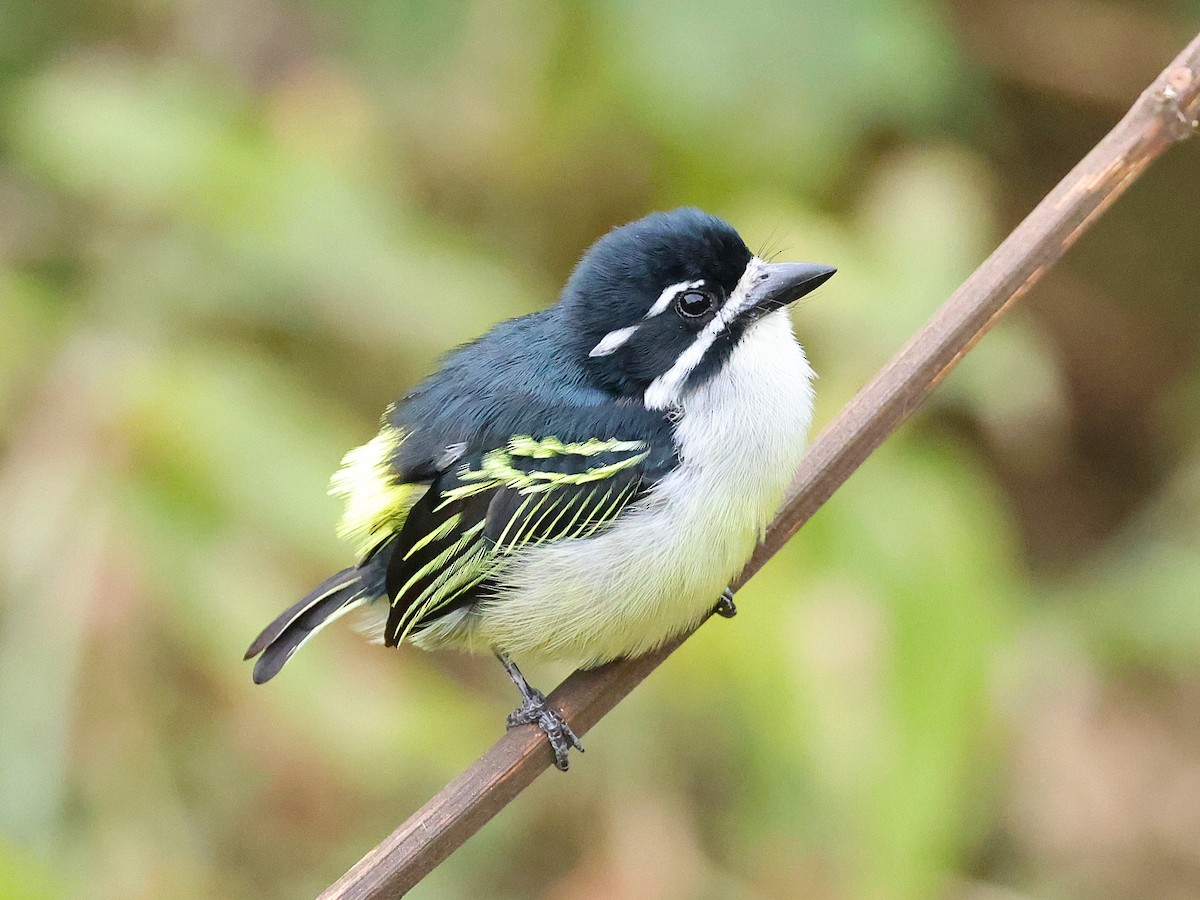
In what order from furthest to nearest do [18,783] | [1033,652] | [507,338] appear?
1. [1033,652]
2. [18,783]
3. [507,338]

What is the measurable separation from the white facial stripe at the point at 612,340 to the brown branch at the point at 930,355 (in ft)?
1.55

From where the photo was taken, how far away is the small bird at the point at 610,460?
2771 mm

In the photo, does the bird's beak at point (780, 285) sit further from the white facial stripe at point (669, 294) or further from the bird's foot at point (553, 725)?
the bird's foot at point (553, 725)

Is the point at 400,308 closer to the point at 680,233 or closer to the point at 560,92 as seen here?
the point at 560,92

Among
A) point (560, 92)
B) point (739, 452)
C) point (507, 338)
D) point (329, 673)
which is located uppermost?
point (560, 92)

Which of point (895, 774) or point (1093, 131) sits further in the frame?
point (1093, 131)

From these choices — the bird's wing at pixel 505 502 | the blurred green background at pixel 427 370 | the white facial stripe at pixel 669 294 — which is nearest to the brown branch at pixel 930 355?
the bird's wing at pixel 505 502

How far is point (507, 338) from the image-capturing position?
3.12 m

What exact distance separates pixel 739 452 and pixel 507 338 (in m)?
0.64

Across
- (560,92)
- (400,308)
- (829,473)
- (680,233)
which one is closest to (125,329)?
(400,308)

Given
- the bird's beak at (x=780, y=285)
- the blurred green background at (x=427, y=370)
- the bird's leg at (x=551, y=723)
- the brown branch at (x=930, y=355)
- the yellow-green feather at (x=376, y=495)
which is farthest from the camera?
the blurred green background at (x=427, y=370)

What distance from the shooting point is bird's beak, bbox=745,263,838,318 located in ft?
9.55

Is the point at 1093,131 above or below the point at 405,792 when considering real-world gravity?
above

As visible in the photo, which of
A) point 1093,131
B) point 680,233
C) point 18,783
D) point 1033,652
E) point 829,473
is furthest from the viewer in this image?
point 1093,131
